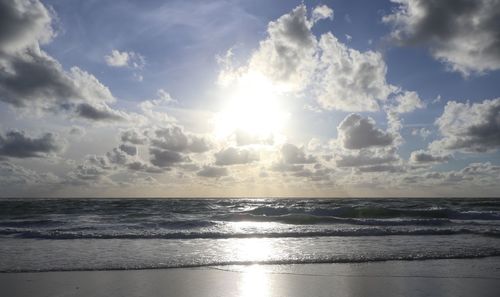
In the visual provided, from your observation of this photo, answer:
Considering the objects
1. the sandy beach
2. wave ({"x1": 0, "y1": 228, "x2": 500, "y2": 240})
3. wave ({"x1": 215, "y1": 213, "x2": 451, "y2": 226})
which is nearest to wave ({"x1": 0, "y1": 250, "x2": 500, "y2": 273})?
the sandy beach

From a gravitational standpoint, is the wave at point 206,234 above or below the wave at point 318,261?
above

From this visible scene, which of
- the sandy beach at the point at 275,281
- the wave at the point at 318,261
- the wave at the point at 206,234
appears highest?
the wave at the point at 206,234

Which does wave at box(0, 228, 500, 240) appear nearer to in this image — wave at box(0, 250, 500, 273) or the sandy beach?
wave at box(0, 250, 500, 273)

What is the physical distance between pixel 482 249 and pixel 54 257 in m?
14.2

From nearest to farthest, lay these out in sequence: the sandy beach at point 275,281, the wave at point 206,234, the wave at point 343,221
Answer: the sandy beach at point 275,281 → the wave at point 206,234 → the wave at point 343,221

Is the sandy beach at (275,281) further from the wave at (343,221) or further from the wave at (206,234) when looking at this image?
the wave at (343,221)

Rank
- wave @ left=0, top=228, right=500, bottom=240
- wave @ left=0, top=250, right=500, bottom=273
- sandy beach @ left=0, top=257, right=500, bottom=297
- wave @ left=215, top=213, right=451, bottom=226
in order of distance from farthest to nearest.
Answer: wave @ left=215, top=213, right=451, bottom=226 < wave @ left=0, top=228, right=500, bottom=240 < wave @ left=0, top=250, right=500, bottom=273 < sandy beach @ left=0, top=257, right=500, bottom=297

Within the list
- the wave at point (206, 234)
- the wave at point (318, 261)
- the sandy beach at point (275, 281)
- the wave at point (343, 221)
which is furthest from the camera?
the wave at point (343, 221)

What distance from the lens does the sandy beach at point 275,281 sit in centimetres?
789

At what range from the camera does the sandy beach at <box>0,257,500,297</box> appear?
25.9 ft

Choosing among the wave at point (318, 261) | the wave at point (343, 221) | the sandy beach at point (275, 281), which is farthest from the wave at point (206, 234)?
the sandy beach at point (275, 281)

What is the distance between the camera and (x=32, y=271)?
10031 mm

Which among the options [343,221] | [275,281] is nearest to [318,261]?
[275,281]

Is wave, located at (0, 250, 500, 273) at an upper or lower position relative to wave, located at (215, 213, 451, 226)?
lower
